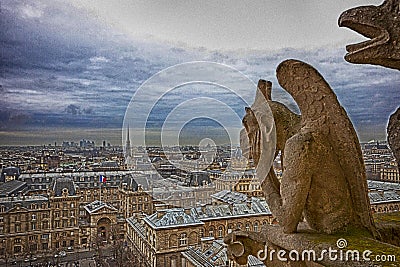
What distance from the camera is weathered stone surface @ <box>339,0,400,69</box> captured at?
72 cm

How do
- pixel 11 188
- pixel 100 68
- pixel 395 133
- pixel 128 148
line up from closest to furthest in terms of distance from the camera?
1. pixel 395 133
2. pixel 11 188
3. pixel 128 148
4. pixel 100 68

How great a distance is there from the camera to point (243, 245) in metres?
0.95

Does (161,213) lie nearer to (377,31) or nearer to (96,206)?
(96,206)

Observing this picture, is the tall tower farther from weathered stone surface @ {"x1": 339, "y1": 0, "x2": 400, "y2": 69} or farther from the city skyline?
weathered stone surface @ {"x1": 339, "y1": 0, "x2": 400, "y2": 69}

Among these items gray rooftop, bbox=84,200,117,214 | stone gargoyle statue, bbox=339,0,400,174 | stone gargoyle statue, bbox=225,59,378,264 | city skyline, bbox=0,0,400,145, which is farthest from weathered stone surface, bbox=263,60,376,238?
gray rooftop, bbox=84,200,117,214

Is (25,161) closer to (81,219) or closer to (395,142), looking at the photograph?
(81,219)

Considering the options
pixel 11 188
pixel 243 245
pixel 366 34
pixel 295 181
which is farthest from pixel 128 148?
pixel 366 34

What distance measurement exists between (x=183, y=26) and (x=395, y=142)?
63.0 inches

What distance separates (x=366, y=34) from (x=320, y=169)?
0.29m

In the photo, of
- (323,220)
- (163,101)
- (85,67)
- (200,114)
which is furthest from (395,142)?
(85,67)

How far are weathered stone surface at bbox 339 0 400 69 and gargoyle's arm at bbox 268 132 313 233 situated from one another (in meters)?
0.20

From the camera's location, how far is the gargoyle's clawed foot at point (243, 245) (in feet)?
3.07

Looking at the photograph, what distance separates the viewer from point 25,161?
5.96 feet

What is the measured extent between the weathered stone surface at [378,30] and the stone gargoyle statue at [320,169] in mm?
117
